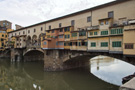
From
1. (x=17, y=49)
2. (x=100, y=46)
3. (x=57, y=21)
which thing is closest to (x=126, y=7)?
(x=100, y=46)

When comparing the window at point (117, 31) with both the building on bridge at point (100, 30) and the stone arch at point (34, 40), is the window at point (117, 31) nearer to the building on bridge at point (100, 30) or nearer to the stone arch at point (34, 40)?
the building on bridge at point (100, 30)

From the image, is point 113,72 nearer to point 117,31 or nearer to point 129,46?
point 129,46

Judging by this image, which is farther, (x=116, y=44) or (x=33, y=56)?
(x=33, y=56)

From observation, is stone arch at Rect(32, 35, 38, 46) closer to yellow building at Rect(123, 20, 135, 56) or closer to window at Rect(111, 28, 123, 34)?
window at Rect(111, 28, 123, 34)

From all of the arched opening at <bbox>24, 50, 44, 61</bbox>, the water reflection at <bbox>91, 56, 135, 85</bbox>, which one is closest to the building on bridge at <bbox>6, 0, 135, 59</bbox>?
the water reflection at <bbox>91, 56, 135, 85</bbox>

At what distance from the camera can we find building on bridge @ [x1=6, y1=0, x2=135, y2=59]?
1273cm

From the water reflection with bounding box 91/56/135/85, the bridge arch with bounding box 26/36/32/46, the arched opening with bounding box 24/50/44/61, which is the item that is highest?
the bridge arch with bounding box 26/36/32/46

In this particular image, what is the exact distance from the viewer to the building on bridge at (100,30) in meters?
12.7

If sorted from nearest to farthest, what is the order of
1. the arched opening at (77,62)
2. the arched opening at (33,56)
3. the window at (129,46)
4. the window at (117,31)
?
the window at (129,46) < the window at (117,31) < the arched opening at (77,62) < the arched opening at (33,56)

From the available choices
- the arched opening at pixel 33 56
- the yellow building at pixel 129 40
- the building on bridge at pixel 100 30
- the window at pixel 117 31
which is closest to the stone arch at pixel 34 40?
the arched opening at pixel 33 56

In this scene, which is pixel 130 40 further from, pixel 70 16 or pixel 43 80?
pixel 43 80

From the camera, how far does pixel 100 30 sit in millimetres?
15195

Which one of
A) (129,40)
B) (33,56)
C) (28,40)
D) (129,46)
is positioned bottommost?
(33,56)

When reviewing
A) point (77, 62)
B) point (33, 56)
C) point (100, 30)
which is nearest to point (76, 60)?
point (77, 62)
